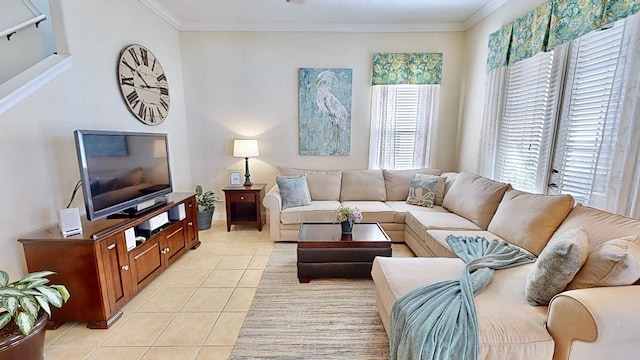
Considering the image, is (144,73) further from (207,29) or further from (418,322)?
(418,322)

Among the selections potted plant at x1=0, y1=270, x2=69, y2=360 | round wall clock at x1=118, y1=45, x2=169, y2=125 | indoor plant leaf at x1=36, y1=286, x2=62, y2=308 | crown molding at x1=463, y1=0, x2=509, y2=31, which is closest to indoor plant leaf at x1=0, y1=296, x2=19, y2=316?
potted plant at x1=0, y1=270, x2=69, y2=360

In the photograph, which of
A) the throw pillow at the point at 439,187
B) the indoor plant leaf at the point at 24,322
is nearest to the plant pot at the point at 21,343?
the indoor plant leaf at the point at 24,322

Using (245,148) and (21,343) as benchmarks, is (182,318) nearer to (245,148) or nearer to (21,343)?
(21,343)

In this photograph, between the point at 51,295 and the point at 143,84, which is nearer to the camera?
the point at 51,295

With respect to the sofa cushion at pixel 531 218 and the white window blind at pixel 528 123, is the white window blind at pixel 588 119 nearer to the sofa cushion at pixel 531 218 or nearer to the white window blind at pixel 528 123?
the white window blind at pixel 528 123

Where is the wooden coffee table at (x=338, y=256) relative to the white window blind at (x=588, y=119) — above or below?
below

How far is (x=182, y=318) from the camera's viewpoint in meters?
2.08

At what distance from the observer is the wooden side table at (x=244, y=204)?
381 cm

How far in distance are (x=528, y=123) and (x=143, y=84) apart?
4.16 meters

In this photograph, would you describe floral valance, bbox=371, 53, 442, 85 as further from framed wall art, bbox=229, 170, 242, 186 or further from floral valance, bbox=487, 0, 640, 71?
framed wall art, bbox=229, 170, 242, 186

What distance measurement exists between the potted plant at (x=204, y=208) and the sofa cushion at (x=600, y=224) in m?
3.87

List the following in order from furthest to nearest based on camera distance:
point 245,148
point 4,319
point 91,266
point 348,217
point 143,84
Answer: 1. point 245,148
2. point 143,84
3. point 348,217
4. point 91,266
5. point 4,319

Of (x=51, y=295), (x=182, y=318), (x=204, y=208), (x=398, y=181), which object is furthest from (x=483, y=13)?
(x=51, y=295)

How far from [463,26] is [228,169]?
3.99m
